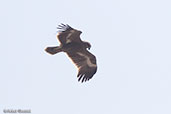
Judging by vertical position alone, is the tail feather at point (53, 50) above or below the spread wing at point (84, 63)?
above

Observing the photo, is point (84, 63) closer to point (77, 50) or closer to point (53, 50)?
point (77, 50)

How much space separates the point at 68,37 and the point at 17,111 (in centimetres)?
349

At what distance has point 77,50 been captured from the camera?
1277cm

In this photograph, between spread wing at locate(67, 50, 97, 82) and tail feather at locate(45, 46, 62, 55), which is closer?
tail feather at locate(45, 46, 62, 55)

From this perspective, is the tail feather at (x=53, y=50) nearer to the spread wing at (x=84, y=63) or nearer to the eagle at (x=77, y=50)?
the eagle at (x=77, y=50)

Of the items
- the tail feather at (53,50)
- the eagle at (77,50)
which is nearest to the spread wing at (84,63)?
the eagle at (77,50)

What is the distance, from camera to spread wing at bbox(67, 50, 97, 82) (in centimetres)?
1259

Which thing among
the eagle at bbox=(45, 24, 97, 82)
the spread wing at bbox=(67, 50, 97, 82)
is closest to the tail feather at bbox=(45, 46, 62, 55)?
the eagle at bbox=(45, 24, 97, 82)

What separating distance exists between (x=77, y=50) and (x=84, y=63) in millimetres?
567

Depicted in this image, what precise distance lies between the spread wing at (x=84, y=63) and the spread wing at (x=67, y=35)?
0.63m

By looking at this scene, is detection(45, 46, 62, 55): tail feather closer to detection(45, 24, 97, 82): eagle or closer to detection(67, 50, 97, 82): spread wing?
detection(45, 24, 97, 82): eagle

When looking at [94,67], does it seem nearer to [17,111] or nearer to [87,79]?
[87,79]

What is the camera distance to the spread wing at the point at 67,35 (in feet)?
38.8

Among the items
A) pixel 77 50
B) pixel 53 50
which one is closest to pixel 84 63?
pixel 77 50
